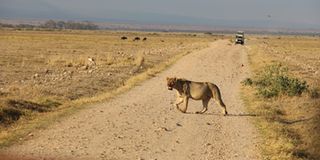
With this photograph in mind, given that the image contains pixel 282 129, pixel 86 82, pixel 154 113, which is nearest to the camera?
pixel 282 129

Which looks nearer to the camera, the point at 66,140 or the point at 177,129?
the point at 66,140

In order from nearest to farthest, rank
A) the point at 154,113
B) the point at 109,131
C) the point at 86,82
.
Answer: the point at 109,131 < the point at 154,113 < the point at 86,82

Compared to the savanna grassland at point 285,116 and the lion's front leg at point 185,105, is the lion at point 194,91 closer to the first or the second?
the lion's front leg at point 185,105

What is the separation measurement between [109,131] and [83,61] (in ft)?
78.0

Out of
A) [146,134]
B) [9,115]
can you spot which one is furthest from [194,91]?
[9,115]

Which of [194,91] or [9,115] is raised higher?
[194,91]

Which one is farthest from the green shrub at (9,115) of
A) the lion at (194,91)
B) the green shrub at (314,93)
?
the green shrub at (314,93)

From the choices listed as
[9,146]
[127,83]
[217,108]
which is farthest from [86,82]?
[9,146]

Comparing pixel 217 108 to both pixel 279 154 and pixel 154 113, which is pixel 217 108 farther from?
pixel 279 154

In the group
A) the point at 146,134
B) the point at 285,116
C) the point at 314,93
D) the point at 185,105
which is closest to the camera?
the point at 146,134

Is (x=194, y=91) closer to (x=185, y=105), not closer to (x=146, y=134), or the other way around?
(x=185, y=105)

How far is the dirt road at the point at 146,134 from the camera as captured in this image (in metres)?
10.1

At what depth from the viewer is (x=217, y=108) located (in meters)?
16.2

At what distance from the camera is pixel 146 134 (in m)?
11.8
